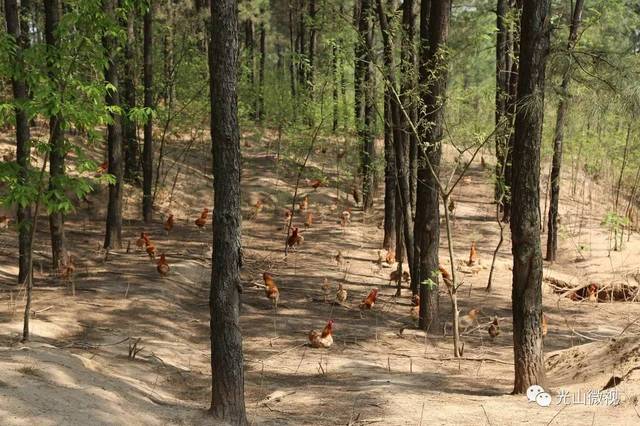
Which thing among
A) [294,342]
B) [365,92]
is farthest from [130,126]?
[294,342]

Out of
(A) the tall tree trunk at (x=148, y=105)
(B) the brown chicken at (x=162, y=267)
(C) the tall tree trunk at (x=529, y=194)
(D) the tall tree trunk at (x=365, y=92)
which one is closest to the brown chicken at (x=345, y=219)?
(D) the tall tree trunk at (x=365, y=92)

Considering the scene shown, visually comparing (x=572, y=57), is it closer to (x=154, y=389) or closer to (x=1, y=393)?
(x=154, y=389)

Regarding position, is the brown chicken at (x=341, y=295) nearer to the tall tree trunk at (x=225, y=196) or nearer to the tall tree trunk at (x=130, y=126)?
the tall tree trunk at (x=225, y=196)

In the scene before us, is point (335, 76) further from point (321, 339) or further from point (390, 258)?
point (321, 339)

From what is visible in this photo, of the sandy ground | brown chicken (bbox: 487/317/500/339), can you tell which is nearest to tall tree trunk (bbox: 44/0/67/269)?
the sandy ground

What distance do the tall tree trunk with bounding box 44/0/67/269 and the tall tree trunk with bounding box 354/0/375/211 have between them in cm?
497

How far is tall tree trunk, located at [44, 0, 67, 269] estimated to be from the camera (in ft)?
25.5

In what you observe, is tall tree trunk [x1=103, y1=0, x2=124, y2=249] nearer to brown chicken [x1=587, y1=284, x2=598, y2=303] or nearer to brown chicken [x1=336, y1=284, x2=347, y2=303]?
brown chicken [x1=336, y1=284, x2=347, y2=303]

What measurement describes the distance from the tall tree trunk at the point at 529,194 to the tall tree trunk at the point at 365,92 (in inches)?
155

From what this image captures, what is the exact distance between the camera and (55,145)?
326 inches

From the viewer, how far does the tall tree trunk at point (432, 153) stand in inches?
429

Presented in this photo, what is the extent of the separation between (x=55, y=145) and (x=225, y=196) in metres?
3.19

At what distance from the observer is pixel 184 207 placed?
73.9ft

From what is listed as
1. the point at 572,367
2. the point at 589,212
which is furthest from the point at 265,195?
the point at 572,367
